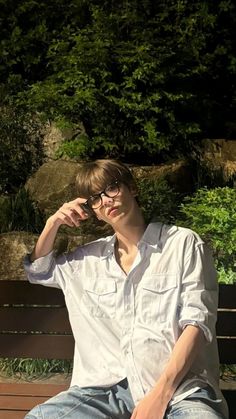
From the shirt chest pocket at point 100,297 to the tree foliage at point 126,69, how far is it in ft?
11.9

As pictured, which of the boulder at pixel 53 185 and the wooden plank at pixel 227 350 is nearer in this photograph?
the wooden plank at pixel 227 350

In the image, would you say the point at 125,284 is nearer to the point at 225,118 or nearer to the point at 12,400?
the point at 12,400

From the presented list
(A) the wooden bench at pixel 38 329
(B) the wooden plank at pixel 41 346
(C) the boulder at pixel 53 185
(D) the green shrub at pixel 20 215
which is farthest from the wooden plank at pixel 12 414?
(C) the boulder at pixel 53 185

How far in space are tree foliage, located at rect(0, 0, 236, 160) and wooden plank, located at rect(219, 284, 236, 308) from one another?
132 inches

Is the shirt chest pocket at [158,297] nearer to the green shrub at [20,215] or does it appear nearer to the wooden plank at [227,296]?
the wooden plank at [227,296]

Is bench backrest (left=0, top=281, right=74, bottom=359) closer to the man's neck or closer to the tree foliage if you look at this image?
the man's neck

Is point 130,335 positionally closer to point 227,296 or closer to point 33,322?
point 227,296

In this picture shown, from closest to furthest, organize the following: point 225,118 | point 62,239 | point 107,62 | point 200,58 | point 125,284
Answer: point 125,284 < point 62,239 < point 107,62 < point 200,58 < point 225,118

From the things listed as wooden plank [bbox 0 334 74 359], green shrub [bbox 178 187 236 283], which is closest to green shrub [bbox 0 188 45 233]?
green shrub [bbox 178 187 236 283]

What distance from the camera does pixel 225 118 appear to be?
743cm

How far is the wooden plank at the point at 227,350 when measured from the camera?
3.17 metres

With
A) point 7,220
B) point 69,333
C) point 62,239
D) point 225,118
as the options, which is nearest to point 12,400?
point 69,333

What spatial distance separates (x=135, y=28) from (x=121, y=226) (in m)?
4.35

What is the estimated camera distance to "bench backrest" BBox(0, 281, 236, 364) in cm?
316
